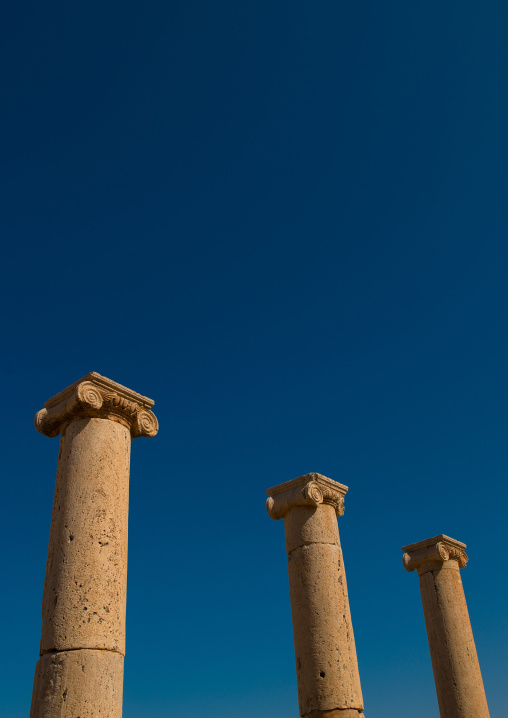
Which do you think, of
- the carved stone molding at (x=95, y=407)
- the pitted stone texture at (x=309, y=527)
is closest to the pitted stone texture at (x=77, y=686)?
the carved stone molding at (x=95, y=407)

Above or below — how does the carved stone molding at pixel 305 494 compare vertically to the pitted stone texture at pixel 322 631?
above

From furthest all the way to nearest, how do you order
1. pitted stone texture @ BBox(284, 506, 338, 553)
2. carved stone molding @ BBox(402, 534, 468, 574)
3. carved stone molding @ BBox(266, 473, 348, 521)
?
carved stone molding @ BBox(402, 534, 468, 574), carved stone molding @ BBox(266, 473, 348, 521), pitted stone texture @ BBox(284, 506, 338, 553)

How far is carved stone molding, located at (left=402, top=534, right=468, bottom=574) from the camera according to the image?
21.5 m

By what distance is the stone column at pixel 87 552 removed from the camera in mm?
9539

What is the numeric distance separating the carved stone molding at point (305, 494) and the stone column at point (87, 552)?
5201mm

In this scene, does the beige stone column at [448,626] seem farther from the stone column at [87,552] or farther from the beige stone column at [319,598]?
the stone column at [87,552]

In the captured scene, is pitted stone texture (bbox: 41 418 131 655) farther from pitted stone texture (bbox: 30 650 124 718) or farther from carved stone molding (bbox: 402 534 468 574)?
carved stone molding (bbox: 402 534 468 574)

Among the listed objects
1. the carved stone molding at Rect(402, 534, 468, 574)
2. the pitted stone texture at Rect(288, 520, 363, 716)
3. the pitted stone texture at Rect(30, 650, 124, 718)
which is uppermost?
the carved stone molding at Rect(402, 534, 468, 574)

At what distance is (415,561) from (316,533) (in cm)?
770

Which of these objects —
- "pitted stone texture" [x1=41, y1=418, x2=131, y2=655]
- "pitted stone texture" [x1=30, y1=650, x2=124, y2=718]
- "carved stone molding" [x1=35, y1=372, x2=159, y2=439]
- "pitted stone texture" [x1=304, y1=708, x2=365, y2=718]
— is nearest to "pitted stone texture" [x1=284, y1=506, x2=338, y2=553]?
"pitted stone texture" [x1=304, y1=708, x2=365, y2=718]

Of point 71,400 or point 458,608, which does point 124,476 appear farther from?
point 458,608

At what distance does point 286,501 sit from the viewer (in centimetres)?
1655

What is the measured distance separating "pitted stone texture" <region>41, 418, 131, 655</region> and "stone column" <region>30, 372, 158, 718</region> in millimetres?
15

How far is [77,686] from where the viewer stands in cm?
941
